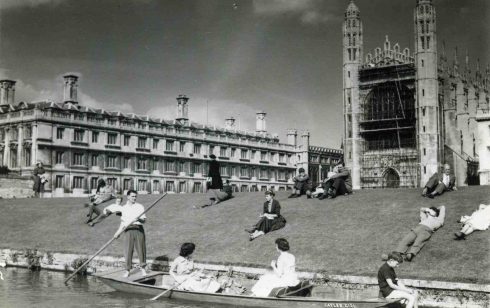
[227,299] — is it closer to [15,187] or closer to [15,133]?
[15,187]

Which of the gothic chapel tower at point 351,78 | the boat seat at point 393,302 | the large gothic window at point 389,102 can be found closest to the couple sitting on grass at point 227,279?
the boat seat at point 393,302

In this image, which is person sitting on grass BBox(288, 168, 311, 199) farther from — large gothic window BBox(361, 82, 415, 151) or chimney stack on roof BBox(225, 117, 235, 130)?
chimney stack on roof BBox(225, 117, 235, 130)

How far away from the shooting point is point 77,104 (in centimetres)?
6869

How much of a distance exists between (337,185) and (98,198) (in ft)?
45.7

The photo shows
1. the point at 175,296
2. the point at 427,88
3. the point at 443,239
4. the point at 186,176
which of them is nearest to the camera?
the point at 175,296

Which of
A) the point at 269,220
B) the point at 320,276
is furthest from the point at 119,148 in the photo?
the point at 320,276

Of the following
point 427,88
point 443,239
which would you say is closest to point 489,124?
point 427,88

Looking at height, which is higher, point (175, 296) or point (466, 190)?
point (466, 190)

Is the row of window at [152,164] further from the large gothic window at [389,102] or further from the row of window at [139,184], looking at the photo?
the large gothic window at [389,102]

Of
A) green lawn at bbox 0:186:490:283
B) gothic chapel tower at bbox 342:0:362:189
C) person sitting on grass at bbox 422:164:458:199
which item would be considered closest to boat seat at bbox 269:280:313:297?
green lawn at bbox 0:186:490:283

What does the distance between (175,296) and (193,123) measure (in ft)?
232

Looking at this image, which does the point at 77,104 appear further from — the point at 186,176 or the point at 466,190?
the point at 466,190

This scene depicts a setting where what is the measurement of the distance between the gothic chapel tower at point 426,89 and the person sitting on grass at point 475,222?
54999mm

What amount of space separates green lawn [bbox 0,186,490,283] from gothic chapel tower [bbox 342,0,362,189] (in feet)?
172
